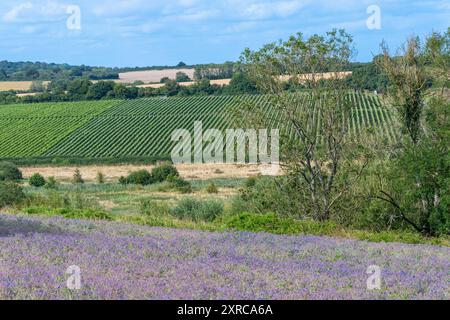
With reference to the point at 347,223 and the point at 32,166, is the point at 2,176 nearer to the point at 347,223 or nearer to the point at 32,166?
the point at 32,166

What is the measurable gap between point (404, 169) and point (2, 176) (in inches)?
1926

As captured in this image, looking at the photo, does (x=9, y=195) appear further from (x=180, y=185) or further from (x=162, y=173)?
(x=162, y=173)

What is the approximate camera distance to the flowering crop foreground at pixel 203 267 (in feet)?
22.2

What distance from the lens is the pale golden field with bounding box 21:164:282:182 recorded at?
6694cm

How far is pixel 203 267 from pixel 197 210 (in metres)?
22.5

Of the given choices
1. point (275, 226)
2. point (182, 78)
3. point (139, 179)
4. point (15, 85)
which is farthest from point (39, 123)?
point (275, 226)

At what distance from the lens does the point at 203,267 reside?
8297mm

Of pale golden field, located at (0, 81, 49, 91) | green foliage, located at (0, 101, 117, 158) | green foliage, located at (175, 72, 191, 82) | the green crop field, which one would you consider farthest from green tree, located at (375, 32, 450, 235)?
pale golden field, located at (0, 81, 49, 91)

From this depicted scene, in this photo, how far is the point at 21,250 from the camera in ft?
30.3

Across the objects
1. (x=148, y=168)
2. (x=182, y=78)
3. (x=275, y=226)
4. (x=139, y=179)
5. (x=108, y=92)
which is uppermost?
(x=182, y=78)

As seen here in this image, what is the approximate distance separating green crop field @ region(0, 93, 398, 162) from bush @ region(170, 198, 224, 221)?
45.8 metres

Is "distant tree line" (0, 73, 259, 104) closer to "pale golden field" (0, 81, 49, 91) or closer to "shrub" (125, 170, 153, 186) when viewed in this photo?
"pale golden field" (0, 81, 49, 91)

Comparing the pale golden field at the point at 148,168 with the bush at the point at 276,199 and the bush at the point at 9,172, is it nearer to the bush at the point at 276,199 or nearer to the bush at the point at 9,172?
the bush at the point at 9,172
